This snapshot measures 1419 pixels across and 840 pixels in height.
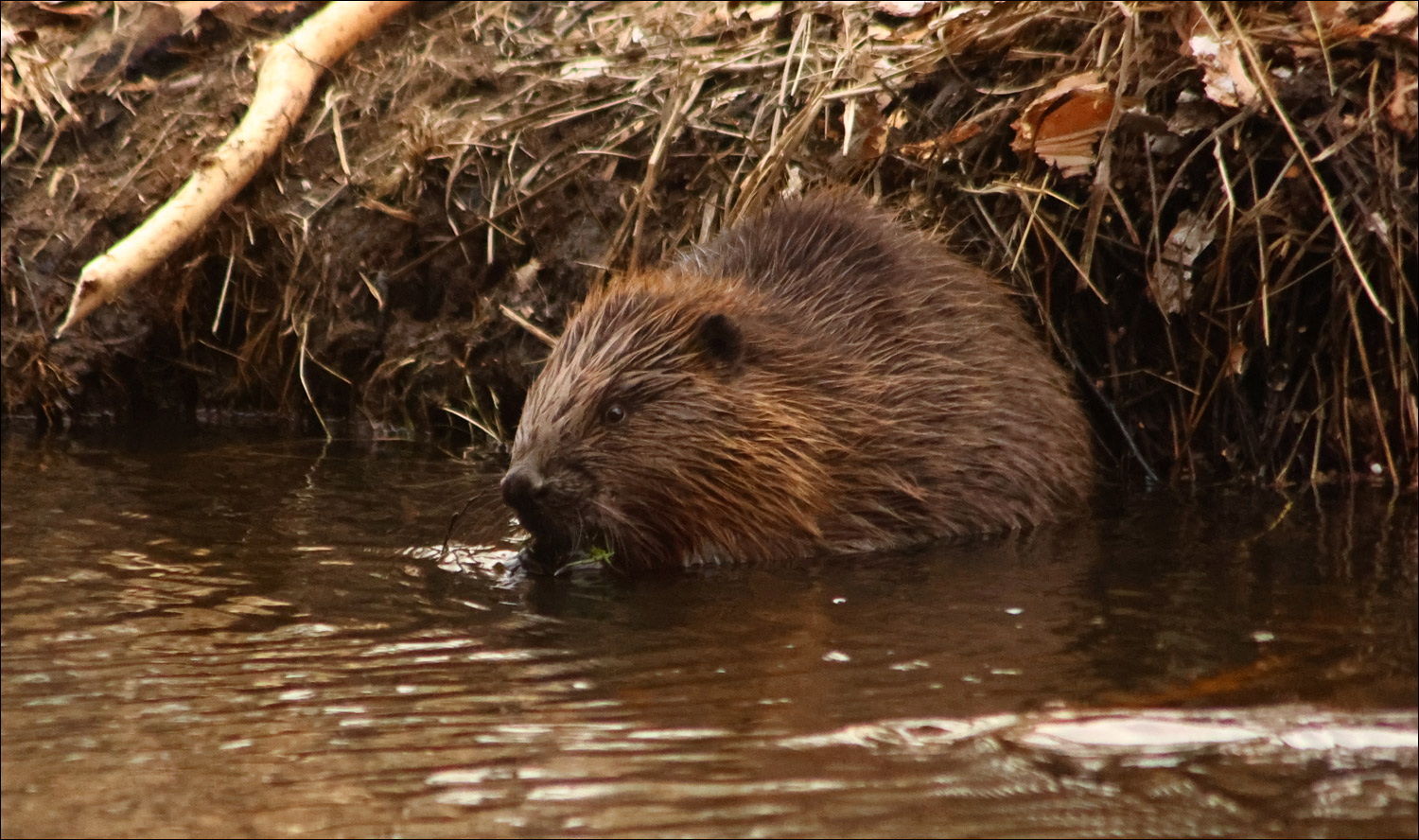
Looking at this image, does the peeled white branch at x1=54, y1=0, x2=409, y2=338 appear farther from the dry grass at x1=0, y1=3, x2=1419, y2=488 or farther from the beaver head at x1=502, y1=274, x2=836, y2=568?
the beaver head at x1=502, y1=274, x2=836, y2=568

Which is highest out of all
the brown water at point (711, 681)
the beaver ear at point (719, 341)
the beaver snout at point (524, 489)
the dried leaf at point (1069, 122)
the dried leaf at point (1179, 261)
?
the dried leaf at point (1069, 122)

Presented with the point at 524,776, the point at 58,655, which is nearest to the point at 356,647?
the point at 58,655

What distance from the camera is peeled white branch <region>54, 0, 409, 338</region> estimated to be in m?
5.12

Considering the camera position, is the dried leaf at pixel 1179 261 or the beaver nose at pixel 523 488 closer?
the beaver nose at pixel 523 488

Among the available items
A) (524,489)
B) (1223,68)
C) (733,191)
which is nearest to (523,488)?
(524,489)

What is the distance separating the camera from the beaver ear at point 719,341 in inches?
169

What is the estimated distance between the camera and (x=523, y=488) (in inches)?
157

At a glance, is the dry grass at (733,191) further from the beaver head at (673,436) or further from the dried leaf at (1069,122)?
the beaver head at (673,436)

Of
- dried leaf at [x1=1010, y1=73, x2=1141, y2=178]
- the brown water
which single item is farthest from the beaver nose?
dried leaf at [x1=1010, y1=73, x2=1141, y2=178]

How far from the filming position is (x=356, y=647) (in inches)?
133

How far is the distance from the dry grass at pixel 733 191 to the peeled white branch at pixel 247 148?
14cm

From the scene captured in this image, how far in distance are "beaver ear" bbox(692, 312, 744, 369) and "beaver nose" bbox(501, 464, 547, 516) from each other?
0.61 m

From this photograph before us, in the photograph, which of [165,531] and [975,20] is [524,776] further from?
[975,20]

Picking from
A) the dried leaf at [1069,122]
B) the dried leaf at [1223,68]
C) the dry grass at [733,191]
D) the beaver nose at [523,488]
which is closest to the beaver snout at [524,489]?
the beaver nose at [523,488]
